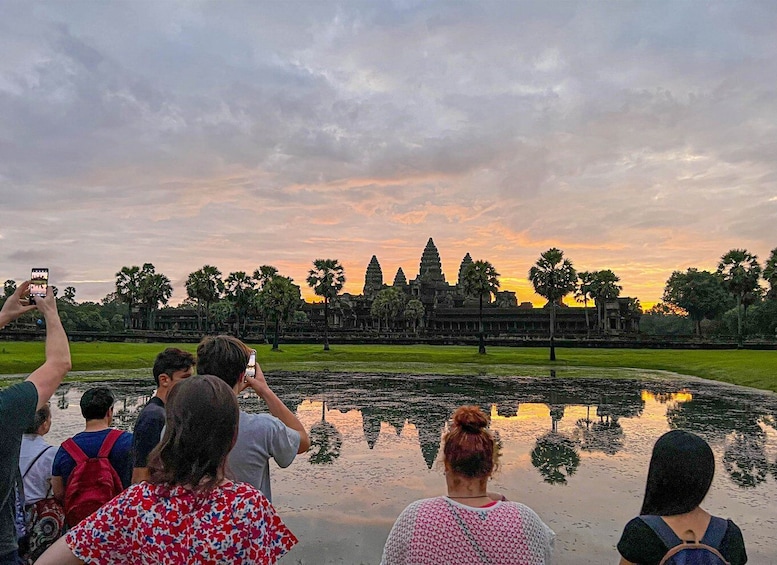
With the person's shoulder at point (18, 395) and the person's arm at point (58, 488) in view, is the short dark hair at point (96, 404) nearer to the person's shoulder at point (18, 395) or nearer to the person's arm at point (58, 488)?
the person's arm at point (58, 488)

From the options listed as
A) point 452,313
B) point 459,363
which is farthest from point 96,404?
point 452,313

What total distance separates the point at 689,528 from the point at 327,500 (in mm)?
7992

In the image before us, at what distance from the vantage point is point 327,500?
10438mm

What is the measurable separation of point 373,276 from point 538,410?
394 feet

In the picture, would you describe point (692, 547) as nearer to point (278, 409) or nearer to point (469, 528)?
point (469, 528)

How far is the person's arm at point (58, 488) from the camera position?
4660mm

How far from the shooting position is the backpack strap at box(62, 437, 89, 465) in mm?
4695

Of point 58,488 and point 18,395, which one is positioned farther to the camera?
point 58,488

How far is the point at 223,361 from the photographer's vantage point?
4043mm

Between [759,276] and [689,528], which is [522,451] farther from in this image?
[759,276]

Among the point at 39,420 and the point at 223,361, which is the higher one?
the point at 223,361

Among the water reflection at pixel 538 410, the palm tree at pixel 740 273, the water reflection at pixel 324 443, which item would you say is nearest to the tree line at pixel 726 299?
the palm tree at pixel 740 273

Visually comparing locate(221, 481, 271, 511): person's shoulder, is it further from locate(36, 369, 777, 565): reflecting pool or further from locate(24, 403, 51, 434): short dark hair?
locate(36, 369, 777, 565): reflecting pool

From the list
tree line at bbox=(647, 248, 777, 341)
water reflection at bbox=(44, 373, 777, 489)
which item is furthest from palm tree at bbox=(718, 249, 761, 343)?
water reflection at bbox=(44, 373, 777, 489)
